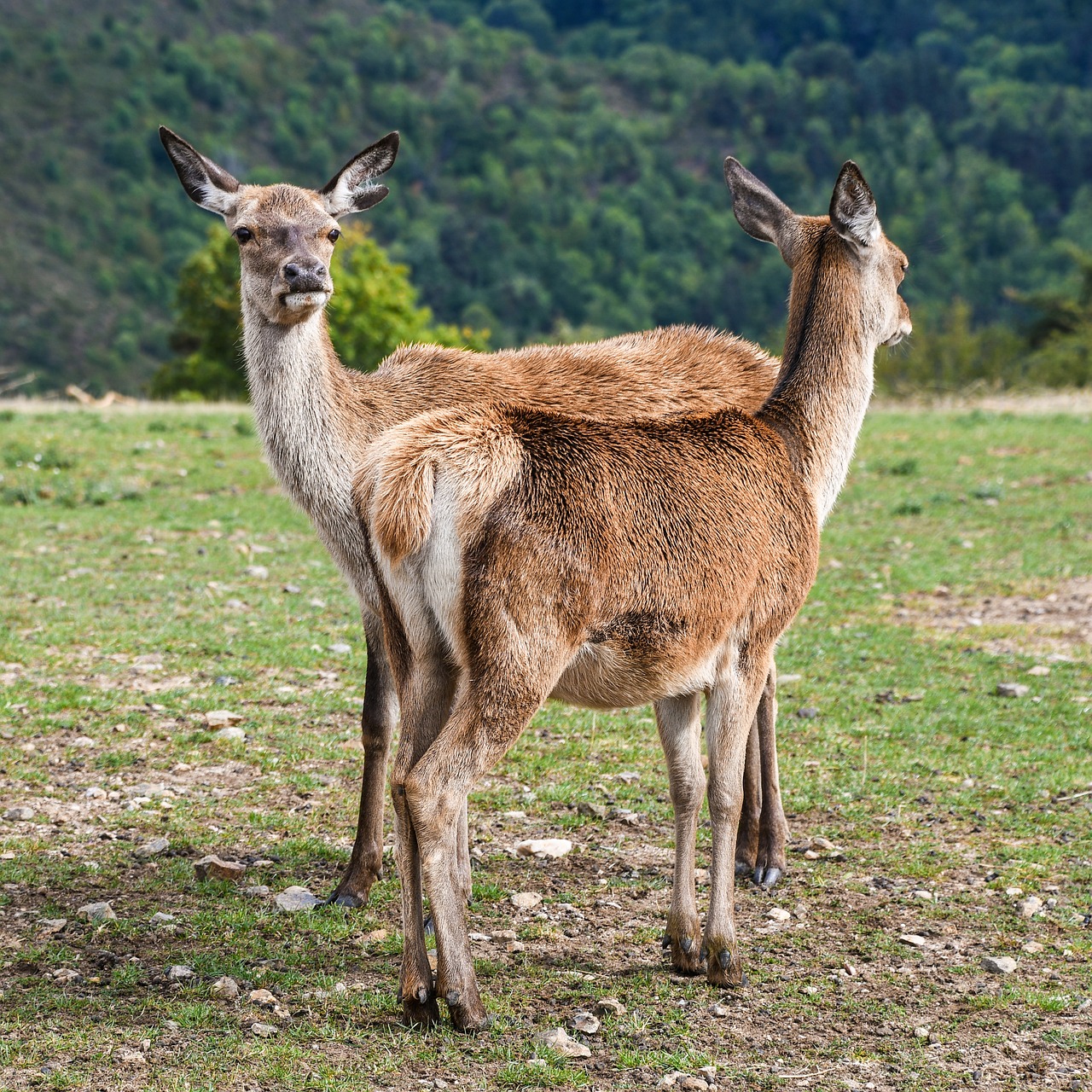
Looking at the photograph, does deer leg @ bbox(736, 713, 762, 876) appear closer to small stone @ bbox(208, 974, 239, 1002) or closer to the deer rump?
the deer rump

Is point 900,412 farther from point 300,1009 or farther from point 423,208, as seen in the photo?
point 423,208

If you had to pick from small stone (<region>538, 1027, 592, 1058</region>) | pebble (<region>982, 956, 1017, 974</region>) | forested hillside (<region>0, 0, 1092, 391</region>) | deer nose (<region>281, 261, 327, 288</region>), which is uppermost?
forested hillside (<region>0, 0, 1092, 391</region>)

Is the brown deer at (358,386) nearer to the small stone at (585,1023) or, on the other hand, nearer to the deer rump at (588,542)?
the deer rump at (588,542)

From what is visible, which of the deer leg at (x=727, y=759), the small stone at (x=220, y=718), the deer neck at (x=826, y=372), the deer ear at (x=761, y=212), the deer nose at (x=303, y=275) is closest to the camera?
the deer leg at (x=727, y=759)

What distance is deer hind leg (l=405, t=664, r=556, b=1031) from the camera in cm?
402

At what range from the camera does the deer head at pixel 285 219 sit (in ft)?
17.9

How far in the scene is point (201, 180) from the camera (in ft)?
19.5

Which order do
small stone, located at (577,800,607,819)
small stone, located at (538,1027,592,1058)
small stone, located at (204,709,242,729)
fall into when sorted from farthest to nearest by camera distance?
1. small stone, located at (204,709,242,729)
2. small stone, located at (577,800,607,819)
3. small stone, located at (538,1027,592,1058)

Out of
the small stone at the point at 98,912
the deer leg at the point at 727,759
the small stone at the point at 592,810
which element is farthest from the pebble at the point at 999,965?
the small stone at the point at 98,912

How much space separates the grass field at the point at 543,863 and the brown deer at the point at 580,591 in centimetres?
39

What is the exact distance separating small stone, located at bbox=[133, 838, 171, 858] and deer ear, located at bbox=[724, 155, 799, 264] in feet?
11.7

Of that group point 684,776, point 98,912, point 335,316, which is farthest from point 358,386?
point 335,316

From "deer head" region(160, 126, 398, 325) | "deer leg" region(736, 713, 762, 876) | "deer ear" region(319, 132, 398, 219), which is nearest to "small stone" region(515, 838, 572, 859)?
"deer leg" region(736, 713, 762, 876)

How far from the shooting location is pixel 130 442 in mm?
14922
